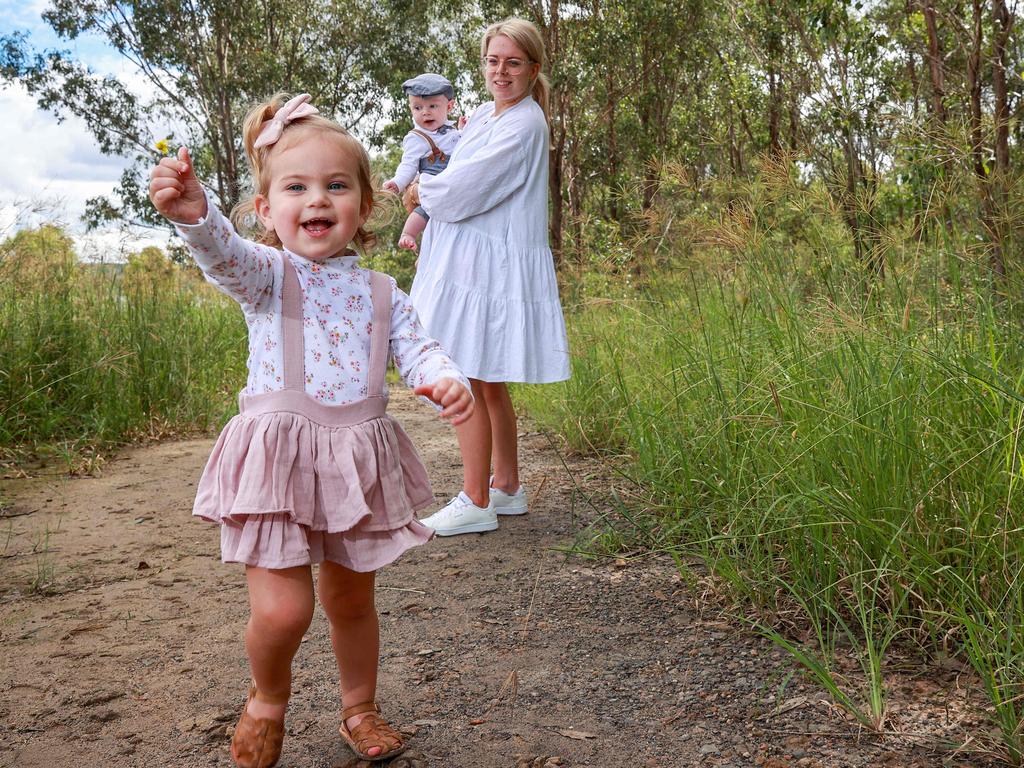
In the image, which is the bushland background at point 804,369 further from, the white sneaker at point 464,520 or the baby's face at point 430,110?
the baby's face at point 430,110

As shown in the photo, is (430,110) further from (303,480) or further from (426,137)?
(303,480)

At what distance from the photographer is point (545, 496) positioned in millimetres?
4473

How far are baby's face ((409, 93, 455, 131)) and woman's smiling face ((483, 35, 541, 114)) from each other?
1014mm

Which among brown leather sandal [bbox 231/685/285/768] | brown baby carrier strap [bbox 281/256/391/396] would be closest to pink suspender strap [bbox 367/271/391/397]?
brown baby carrier strap [bbox 281/256/391/396]

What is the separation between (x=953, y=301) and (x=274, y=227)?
1.93 meters

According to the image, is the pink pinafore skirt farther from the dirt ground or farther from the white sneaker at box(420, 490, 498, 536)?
the white sneaker at box(420, 490, 498, 536)

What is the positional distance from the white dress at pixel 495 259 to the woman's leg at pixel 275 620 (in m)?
1.84

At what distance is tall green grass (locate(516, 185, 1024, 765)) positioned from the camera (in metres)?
2.20

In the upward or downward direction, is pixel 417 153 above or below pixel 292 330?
above

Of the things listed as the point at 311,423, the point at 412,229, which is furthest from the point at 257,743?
the point at 412,229

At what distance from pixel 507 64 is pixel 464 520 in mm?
1801

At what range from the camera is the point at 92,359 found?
→ 5.71 metres

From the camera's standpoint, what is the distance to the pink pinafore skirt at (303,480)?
1.91 meters

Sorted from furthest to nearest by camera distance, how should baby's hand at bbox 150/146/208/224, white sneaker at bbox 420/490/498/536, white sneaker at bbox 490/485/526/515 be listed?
white sneaker at bbox 490/485/526/515 < white sneaker at bbox 420/490/498/536 < baby's hand at bbox 150/146/208/224
